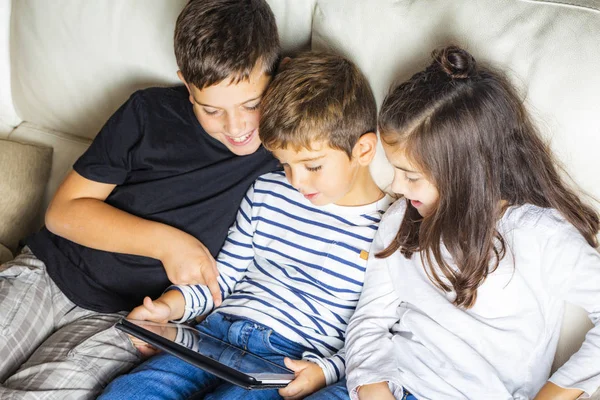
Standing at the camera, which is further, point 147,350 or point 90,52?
point 90,52

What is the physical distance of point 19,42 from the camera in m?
1.68

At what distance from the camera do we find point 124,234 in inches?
54.1

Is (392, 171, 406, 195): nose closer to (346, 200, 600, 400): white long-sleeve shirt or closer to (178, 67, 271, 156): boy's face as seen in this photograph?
(346, 200, 600, 400): white long-sleeve shirt

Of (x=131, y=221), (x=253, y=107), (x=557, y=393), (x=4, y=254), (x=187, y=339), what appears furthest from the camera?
(x=4, y=254)

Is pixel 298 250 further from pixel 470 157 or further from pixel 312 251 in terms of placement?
pixel 470 157

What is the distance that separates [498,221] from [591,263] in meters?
0.16

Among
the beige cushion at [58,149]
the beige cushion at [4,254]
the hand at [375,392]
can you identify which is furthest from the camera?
the beige cushion at [58,149]

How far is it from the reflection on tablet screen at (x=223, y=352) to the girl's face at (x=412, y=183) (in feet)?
1.20

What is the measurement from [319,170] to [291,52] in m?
0.31

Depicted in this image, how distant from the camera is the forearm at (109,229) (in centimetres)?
137

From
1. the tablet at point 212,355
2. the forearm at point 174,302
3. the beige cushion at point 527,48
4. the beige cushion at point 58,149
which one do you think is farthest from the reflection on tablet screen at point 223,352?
the beige cushion at point 58,149

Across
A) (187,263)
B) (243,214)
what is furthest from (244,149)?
(187,263)

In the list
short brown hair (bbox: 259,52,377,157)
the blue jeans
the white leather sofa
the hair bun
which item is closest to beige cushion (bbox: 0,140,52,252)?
the white leather sofa

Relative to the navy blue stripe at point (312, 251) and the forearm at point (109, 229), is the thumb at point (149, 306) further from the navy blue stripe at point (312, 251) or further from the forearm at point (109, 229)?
the navy blue stripe at point (312, 251)
